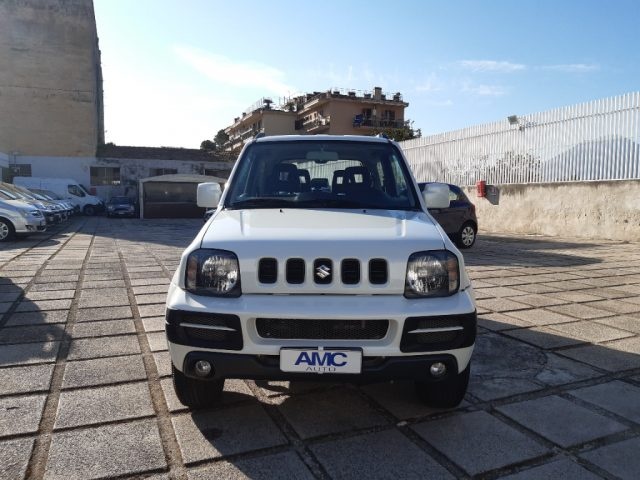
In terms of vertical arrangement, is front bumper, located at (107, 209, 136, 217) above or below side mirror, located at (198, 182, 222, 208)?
below

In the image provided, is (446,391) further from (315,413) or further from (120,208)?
(120,208)

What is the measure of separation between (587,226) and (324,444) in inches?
527

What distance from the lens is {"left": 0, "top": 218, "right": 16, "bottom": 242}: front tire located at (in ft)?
41.3

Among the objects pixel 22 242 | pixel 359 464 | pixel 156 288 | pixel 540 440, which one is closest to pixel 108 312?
pixel 156 288

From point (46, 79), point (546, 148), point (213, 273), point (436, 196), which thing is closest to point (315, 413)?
point (213, 273)

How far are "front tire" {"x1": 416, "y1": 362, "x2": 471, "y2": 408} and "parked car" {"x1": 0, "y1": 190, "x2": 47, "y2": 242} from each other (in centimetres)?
1279

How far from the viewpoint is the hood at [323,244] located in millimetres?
2566

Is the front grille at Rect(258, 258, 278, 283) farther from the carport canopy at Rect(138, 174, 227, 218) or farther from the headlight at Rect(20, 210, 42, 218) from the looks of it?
the carport canopy at Rect(138, 174, 227, 218)

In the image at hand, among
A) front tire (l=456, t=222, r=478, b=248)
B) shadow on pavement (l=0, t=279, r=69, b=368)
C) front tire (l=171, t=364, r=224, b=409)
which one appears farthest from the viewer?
front tire (l=456, t=222, r=478, b=248)

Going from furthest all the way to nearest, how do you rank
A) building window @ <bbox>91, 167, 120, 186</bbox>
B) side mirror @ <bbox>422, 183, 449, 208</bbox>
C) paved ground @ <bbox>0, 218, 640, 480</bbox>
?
building window @ <bbox>91, 167, 120, 186</bbox> < side mirror @ <bbox>422, 183, 449, 208</bbox> < paved ground @ <bbox>0, 218, 640, 480</bbox>

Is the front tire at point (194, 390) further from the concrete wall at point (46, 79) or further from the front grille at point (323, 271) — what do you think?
the concrete wall at point (46, 79)

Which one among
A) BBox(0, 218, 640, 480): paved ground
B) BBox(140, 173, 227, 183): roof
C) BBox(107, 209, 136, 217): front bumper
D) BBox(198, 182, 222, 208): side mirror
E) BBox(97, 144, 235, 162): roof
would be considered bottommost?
BBox(0, 218, 640, 480): paved ground

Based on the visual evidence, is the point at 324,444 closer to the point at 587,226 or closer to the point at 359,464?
the point at 359,464

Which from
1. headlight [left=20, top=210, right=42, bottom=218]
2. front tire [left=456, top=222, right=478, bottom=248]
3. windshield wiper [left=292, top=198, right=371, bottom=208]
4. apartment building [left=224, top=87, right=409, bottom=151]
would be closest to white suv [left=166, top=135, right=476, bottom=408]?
windshield wiper [left=292, top=198, right=371, bottom=208]
